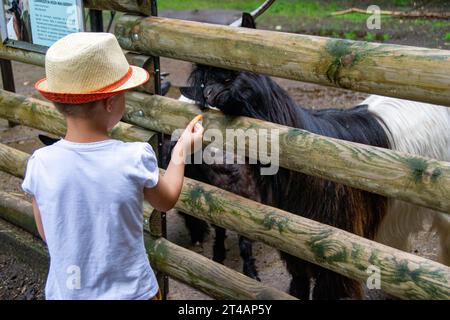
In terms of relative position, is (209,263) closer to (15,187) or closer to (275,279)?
(275,279)

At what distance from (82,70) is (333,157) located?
120 centimetres

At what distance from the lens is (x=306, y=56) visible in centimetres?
259

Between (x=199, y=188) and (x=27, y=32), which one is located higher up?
(x=27, y=32)

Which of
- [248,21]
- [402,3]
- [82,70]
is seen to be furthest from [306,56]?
[402,3]

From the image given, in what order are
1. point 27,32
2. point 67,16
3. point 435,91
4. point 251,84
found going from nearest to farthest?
point 435,91 < point 251,84 < point 67,16 < point 27,32

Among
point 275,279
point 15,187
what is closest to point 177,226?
point 275,279

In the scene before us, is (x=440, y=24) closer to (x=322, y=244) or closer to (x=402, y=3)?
(x=402, y=3)

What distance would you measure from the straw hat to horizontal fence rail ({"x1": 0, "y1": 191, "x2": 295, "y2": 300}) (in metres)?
1.44

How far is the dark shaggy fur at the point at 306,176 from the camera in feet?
10.0

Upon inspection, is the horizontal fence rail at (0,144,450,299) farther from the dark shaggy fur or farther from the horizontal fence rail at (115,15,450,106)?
the horizontal fence rail at (115,15,450,106)

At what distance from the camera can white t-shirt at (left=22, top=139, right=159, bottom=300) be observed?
79.7 inches
